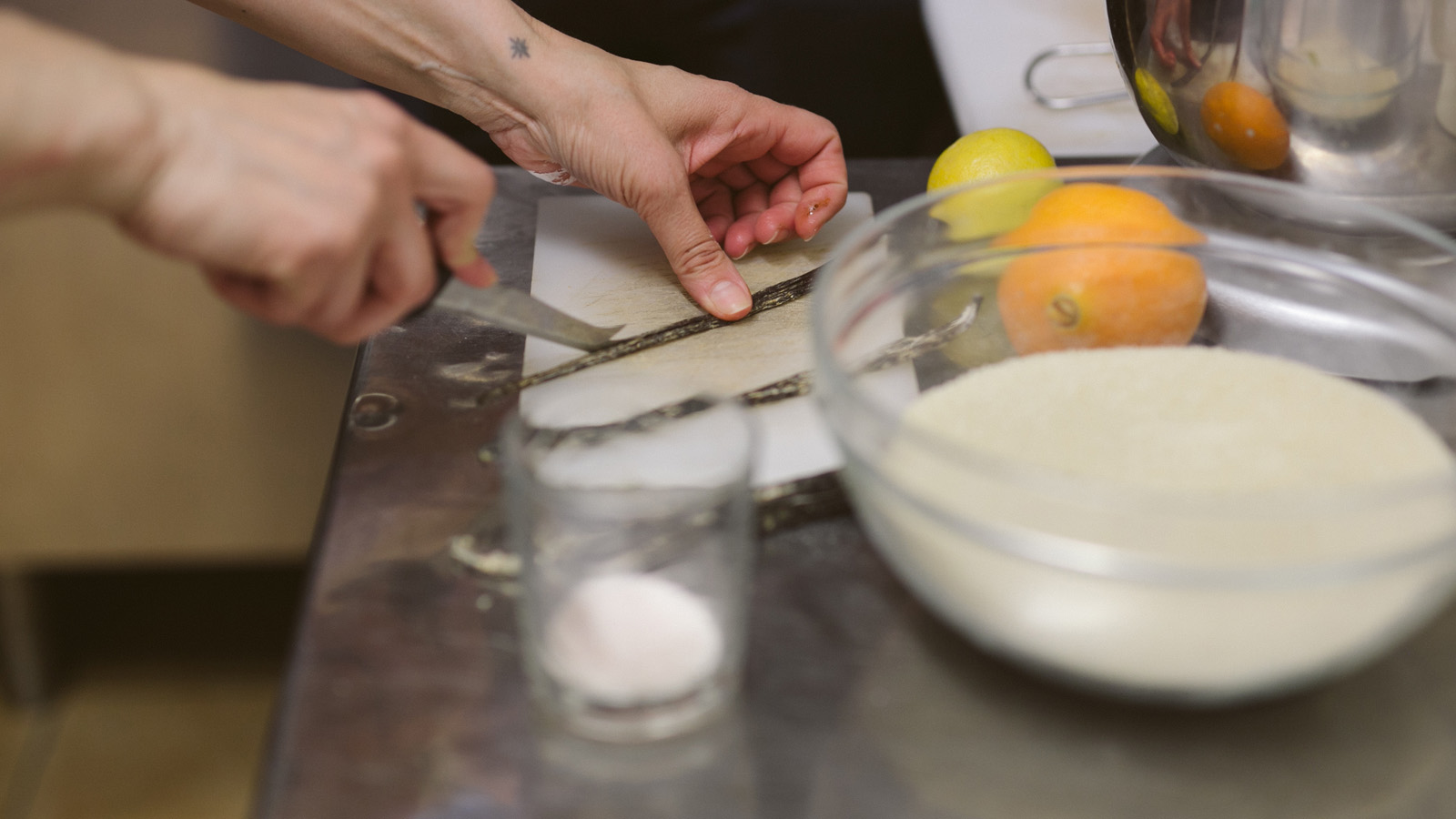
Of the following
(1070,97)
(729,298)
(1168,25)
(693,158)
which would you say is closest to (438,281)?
(729,298)

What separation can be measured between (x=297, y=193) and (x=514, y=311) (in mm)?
193

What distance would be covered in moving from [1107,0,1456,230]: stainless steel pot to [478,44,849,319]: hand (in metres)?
0.28

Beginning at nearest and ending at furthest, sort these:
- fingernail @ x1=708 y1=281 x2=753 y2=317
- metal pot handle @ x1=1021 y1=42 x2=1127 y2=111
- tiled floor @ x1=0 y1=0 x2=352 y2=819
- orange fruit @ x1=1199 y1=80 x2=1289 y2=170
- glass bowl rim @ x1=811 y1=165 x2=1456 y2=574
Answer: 1. glass bowl rim @ x1=811 y1=165 x2=1456 y2=574
2. orange fruit @ x1=1199 y1=80 x2=1289 y2=170
3. fingernail @ x1=708 y1=281 x2=753 y2=317
4. metal pot handle @ x1=1021 y1=42 x2=1127 y2=111
5. tiled floor @ x1=0 y1=0 x2=352 y2=819

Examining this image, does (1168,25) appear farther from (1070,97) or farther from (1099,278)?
(1070,97)

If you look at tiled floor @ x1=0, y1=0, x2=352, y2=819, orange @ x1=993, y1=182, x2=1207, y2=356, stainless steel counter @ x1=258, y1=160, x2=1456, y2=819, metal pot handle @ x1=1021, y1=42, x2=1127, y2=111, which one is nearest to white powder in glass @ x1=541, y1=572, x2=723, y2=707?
stainless steel counter @ x1=258, y1=160, x2=1456, y2=819

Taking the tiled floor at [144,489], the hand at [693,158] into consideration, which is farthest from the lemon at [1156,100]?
the tiled floor at [144,489]

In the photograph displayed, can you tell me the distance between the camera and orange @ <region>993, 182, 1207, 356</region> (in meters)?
0.67

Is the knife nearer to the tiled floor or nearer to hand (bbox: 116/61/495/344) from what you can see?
hand (bbox: 116/61/495/344)

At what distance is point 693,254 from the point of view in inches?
33.3

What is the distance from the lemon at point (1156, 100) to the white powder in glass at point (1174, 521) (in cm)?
30

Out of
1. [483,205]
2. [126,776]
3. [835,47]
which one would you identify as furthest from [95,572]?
[483,205]

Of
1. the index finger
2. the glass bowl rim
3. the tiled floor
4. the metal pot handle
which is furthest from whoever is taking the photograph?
the tiled floor

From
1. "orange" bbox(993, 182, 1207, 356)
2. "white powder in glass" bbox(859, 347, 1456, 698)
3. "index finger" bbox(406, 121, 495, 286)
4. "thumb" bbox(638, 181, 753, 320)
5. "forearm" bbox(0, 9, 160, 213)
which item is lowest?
"thumb" bbox(638, 181, 753, 320)

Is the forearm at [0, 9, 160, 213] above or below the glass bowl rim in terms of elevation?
above
